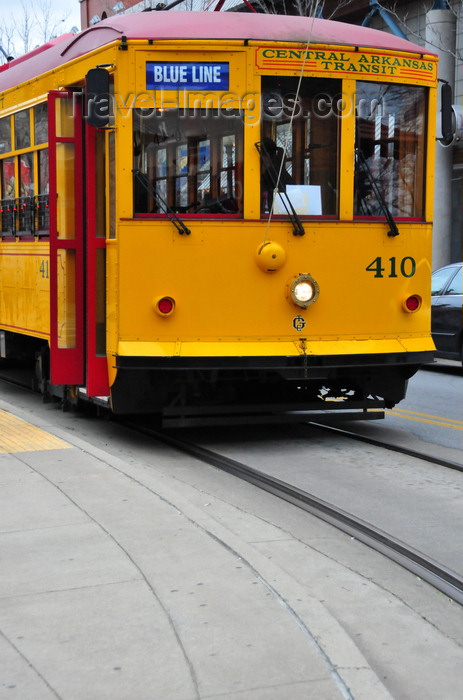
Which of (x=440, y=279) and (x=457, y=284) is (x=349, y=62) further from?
(x=440, y=279)

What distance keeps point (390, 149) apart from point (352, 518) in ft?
12.4

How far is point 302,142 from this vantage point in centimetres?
856

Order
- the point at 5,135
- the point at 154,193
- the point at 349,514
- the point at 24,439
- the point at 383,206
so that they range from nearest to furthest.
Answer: the point at 349,514
the point at 154,193
the point at 24,439
the point at 383,206
the point at 5,135

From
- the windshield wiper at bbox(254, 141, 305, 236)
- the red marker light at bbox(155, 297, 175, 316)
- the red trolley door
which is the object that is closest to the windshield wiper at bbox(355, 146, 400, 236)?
the windshield wiper at bbox(254, 141, 305, 236)

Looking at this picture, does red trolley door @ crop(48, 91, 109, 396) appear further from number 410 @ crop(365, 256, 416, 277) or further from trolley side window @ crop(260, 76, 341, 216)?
number 410 @ crop(365, 256, 416, 277)

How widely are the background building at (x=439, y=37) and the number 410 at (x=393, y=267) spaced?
48.3 ft

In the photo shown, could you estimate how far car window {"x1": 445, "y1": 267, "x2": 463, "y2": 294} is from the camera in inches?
618

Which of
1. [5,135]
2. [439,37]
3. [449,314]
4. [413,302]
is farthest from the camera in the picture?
[439,37]

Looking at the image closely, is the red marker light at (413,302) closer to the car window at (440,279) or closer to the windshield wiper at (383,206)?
the windshield wiper at (383,206)

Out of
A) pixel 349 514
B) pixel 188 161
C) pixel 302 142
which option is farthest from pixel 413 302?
pixel 349 514

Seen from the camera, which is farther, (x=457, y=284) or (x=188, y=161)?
(x=457, y=284)

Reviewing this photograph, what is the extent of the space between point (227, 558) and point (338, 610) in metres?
0.66

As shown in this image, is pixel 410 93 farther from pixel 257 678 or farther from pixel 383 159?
pixel 257 678

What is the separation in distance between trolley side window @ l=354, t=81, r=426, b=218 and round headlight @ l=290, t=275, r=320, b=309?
2.47 ft
